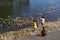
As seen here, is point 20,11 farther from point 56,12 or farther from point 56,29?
point 56,29

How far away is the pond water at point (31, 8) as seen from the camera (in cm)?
2503

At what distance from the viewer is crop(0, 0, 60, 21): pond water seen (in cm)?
2503

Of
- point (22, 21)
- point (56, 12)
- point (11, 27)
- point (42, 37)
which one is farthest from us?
point (56, 12)

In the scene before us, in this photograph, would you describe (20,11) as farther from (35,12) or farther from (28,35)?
(28,35)

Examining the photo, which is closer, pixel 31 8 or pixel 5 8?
pixel 31 8

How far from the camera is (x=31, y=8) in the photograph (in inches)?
1117

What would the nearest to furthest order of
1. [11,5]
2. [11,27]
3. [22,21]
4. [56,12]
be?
[11,27] → [22,21] → [56,12] → [11,5]

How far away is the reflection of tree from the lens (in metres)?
26.4

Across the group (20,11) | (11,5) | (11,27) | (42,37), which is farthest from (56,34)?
(11,5)

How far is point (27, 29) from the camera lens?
18641 mm

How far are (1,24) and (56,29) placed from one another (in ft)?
→ 20.9

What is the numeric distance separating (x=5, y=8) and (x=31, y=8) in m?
3.82

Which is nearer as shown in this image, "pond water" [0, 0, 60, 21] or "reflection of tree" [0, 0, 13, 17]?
"pond water" [0, 0, 60, 21]

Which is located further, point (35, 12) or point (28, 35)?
point (35, 12)
